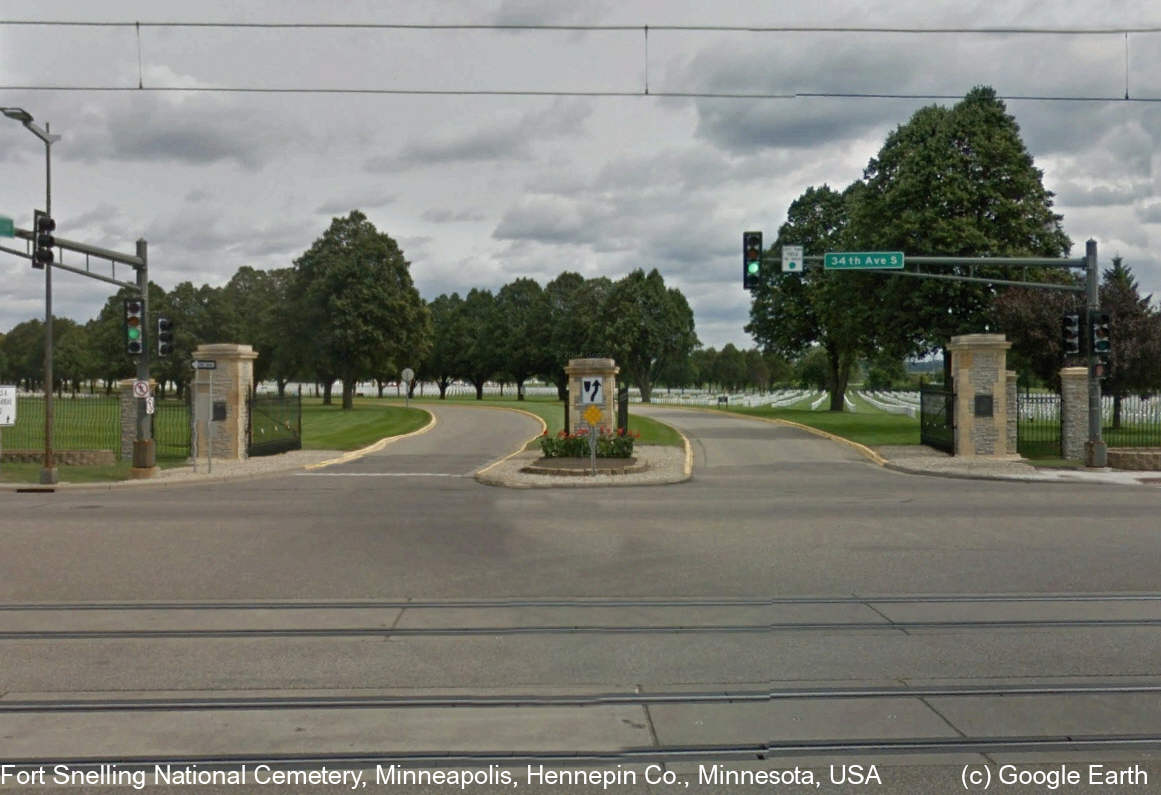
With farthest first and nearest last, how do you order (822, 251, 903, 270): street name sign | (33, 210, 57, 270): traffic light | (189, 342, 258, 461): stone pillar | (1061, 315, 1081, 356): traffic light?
(189, 342, 258, 461): stone pillar
(1061, 315, 1081, 356): traffic light
(822, 251, 903, 270): street name sign
(33, 210, 57, 270): traffic light

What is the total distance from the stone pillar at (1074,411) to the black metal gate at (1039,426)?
0.84m

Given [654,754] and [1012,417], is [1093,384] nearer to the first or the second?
[1012,417]

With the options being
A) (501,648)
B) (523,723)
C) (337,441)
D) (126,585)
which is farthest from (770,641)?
(337,441)

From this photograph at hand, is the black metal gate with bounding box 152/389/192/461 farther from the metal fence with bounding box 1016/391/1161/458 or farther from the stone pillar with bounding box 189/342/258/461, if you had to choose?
the metal fence with bounding box 1016/391/1161/458

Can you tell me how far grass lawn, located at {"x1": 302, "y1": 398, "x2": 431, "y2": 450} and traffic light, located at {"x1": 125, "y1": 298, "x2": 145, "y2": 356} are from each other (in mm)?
9365

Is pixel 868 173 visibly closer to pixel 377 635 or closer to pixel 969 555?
pixel 969 555

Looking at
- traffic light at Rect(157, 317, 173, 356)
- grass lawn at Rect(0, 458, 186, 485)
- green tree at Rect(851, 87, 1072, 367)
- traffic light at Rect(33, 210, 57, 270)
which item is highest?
green tree at Rect(851, 87, 1072, 367)

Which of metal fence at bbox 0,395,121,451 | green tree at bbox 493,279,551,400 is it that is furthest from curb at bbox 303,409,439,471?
green tree at bbox 493,279,551,400

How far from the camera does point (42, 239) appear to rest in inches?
811

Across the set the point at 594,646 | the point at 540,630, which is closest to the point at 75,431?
the point at 540,630

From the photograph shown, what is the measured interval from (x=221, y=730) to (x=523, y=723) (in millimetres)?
1723

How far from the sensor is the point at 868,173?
4119 centimetres

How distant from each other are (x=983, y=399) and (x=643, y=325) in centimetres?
5757

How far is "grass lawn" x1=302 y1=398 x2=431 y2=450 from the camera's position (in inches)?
1364
